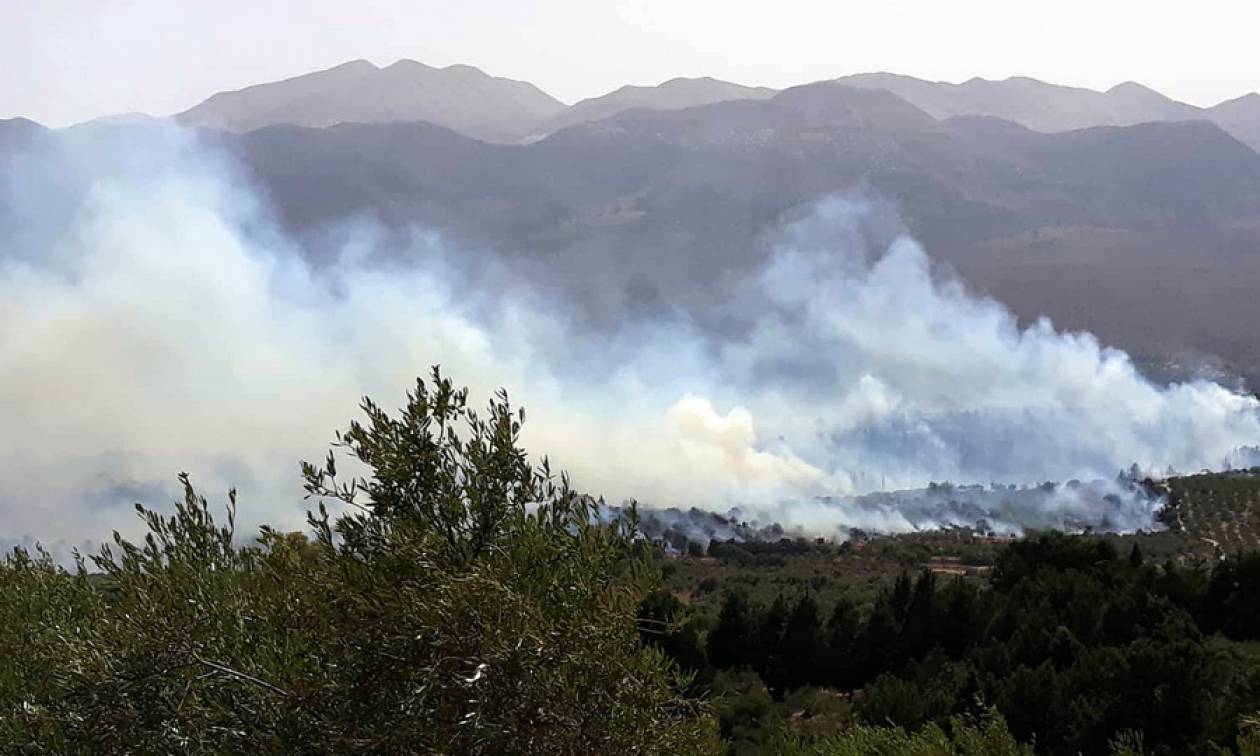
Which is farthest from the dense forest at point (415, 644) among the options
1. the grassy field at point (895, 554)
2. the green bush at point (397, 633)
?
the grassy field at point (895, 554)

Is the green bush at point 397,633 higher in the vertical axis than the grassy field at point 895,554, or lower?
higher

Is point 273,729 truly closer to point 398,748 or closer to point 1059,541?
point 398,748

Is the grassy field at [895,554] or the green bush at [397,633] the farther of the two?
the grassy field at [895,554]

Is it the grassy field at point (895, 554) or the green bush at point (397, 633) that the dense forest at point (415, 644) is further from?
the grassy field at point (895, 554)

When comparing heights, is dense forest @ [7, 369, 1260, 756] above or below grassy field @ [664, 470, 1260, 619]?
above

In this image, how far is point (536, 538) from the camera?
37.3 ft

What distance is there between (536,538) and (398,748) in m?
2.77

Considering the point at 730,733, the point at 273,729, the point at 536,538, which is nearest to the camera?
the point at 273,729

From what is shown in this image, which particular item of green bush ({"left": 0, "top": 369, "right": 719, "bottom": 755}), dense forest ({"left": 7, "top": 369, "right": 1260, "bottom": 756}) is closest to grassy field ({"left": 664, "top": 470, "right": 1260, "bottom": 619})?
dense forest ({"left": 7, "top": 369, "right": 1260, "bottom": 756})

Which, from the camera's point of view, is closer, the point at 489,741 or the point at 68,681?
the point at 489,741

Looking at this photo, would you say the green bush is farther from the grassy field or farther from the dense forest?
the grassy field

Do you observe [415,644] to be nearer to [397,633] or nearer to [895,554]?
[397,633]

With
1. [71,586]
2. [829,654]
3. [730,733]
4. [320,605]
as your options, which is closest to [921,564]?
[829,654]

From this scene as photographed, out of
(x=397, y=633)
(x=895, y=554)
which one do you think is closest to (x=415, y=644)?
(x=397, y=633)
